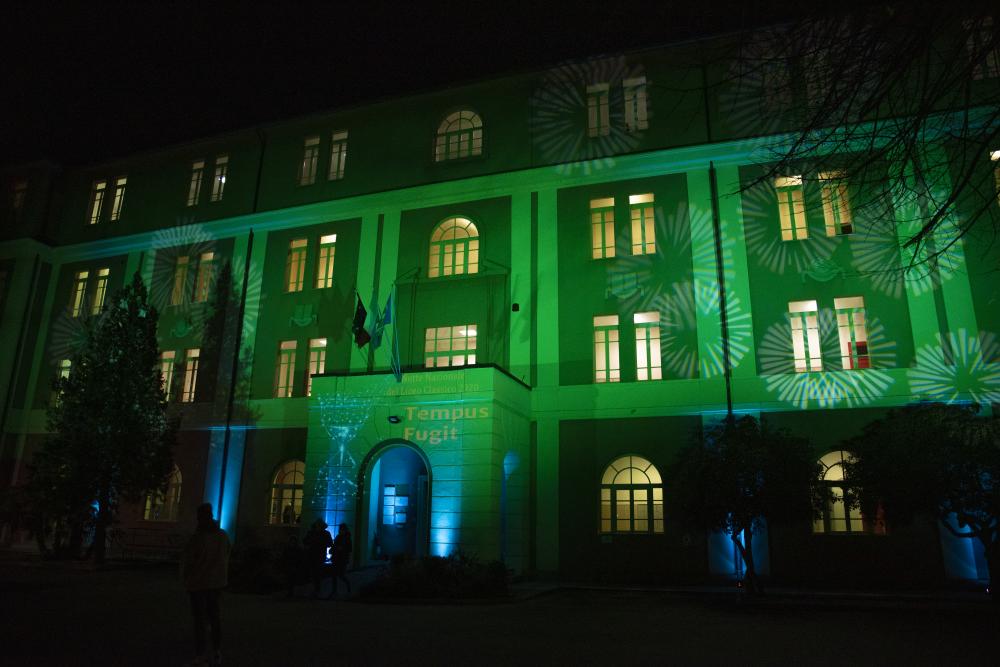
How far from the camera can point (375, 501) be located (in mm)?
20125

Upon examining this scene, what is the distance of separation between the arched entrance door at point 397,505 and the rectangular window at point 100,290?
1488 cm

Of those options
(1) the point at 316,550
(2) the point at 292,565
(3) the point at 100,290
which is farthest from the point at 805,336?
(3) the point at 100,290

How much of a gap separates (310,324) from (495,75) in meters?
10.6

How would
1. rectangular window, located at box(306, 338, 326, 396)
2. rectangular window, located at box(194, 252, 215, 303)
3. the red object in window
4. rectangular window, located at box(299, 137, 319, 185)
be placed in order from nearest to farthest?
the red object in window < rectangular window, located at box(306, 338, 326, 396) < rectangular window, located at box(299, 137, 319, 185) < rectangular window, located at box(194, 252, 215, 303)

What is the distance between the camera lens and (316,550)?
51.5 ft

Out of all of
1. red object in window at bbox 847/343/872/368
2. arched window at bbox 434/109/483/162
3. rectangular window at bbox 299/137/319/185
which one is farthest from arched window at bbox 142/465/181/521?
red object in window at bbox 847/343/872/368

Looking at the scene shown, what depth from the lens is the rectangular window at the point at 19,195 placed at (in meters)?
30.2

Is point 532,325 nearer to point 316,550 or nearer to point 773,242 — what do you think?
point 773,242

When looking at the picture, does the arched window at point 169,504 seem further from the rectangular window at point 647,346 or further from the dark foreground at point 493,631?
the rectangular window at point 647,346

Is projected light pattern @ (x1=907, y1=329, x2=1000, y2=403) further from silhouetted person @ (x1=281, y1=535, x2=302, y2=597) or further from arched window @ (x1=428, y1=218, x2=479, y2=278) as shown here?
silhouetted person @ (x1=281, y1=535, x2=302, y2=597)

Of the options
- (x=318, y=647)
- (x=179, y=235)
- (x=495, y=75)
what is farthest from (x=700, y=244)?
(x=179, y=235)

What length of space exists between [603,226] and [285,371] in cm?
1185

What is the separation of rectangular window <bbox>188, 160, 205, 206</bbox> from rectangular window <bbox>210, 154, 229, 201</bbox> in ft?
2.20

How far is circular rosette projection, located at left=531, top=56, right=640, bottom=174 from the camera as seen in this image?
22.5 meters
